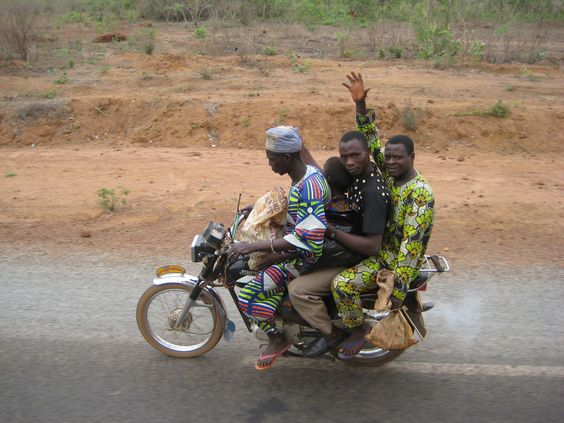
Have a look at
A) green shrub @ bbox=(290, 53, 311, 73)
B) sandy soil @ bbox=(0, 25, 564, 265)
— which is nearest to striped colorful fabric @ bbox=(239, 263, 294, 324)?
sandy soil @ bbox=(0, 25, 564, 265)

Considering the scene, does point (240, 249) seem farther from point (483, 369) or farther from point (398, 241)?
point (483, 369)

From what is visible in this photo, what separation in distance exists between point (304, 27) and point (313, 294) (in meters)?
21.2

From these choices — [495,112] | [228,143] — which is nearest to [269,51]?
[228,143]

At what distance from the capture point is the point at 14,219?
7359 millimetres

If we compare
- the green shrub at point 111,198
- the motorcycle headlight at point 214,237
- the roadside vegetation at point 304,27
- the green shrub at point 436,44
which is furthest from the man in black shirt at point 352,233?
the green shrub at point 436,44

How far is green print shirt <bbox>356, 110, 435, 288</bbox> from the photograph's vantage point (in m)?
3.61

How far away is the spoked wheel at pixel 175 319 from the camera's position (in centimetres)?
415

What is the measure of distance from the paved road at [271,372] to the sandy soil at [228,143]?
1.22 metres

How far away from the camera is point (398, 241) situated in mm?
3787

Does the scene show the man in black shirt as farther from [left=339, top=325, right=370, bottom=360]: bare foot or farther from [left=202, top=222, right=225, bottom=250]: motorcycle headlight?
[left=202, top=222, right=225, bottom=250]: motorcycle headlight

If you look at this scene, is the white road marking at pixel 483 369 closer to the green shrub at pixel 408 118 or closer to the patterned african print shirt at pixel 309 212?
the patterned african print shirt at pixel 309 212

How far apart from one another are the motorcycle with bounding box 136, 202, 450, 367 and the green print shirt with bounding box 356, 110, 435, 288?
220mm

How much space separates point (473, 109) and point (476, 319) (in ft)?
24.8

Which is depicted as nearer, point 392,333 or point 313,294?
→ point 392,333
